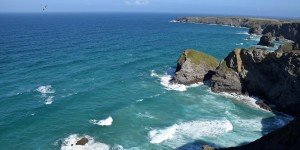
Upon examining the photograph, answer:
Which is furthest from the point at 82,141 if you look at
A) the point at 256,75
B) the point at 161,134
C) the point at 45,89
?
the point at 256,75

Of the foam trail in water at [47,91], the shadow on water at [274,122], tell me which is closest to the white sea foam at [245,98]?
the shadow on water at [274,122]

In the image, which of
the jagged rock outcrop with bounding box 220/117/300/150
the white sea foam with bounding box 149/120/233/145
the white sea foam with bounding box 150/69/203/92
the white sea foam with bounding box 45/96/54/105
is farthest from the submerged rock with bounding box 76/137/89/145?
the white sea foam with bounding box 150/69/203/92

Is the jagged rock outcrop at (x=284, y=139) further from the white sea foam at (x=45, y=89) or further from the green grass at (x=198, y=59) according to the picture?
the white sea foam at (x=45, y=89)

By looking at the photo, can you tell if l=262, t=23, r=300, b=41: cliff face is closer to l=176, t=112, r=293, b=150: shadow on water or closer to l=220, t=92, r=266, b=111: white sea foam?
l=220, t=92, r=266, b=111: white sea foam

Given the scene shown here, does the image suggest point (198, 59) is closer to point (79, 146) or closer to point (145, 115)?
point (145, 115)

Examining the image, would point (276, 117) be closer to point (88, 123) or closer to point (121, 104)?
point (121, 104)
